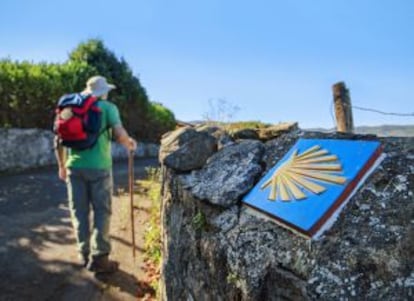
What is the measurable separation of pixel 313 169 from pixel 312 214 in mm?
361

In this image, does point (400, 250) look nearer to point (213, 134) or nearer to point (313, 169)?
point (313, 169)

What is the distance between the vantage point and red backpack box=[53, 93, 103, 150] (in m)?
4.70

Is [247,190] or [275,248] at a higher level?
[247,190]

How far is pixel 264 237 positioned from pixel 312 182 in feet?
1.36

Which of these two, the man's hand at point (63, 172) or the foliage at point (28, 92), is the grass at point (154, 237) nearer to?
the man's hand at point (63, 172)

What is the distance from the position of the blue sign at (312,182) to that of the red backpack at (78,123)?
219cm

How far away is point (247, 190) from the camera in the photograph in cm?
317

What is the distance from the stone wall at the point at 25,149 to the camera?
10629mm

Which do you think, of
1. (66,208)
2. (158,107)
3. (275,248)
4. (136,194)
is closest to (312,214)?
(275,248)

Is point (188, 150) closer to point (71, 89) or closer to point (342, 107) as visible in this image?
point (342, 107)

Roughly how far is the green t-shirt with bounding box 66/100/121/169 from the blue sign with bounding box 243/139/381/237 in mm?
2173

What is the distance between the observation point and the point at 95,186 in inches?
191

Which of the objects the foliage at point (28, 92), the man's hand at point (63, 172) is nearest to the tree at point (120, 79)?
the foliage at point (28, 92)

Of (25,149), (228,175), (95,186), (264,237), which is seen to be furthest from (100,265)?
(25,149)
